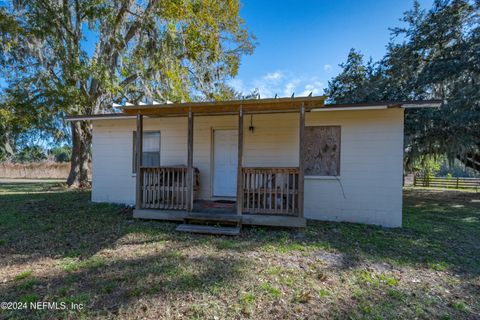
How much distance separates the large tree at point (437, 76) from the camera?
8758 mm

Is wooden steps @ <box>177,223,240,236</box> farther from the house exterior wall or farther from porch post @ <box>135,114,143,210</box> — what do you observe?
the house exterior wall

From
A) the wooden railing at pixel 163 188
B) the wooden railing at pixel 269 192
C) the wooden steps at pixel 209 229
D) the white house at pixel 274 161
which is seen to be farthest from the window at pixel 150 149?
the wooden railing at pixel 269 192

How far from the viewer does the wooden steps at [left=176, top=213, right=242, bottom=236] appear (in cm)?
525

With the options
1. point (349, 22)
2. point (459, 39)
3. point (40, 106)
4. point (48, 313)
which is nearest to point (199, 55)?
point (349, 22)

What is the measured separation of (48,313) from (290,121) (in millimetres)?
5869

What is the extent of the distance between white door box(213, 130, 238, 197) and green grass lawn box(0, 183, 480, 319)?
6.62 feet

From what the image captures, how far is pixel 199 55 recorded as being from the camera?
11.7 meters

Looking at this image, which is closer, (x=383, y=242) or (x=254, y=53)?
(x=383, y=242)

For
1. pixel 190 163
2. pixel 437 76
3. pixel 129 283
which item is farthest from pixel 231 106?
pixel 437 76

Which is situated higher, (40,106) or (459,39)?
(459,39)

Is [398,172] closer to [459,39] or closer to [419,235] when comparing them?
[419,235]

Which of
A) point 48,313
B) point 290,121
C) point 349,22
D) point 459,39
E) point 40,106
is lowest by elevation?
point 48,313

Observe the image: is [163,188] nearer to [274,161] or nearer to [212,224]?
[212,224]

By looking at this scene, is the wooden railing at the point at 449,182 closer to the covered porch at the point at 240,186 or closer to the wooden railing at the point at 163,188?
the covered porch at the point at 240,186
